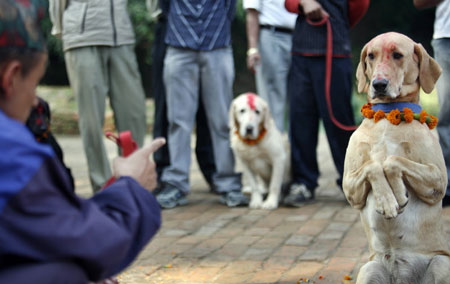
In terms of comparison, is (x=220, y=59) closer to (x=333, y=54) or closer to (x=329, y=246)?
(x=333, y=54)

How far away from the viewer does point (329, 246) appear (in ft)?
13.3

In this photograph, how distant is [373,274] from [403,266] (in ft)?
0.49

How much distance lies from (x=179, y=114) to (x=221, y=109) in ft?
1.23

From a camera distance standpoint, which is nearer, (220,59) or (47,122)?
(47,122)

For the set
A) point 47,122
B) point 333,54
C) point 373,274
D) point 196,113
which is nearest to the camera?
point 373,274

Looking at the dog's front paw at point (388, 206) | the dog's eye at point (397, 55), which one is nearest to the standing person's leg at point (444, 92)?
the dog's eye at point (397, 55)

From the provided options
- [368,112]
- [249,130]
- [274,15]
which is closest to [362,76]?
[368,112]

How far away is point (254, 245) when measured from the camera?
4.16 meters

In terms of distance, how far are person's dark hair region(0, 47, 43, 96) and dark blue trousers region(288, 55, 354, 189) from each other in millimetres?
3711

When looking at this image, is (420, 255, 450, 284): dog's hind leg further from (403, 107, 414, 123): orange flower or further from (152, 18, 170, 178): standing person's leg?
(152, 18, 170, 178): standing person's leg

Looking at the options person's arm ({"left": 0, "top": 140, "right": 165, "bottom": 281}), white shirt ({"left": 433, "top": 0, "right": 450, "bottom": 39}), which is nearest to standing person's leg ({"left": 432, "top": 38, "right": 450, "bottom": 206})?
white shirt ({"left": 433, "top": 0, "right": 450, "bottom": 39})

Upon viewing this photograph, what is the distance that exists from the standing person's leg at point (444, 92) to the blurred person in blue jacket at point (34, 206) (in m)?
3.61

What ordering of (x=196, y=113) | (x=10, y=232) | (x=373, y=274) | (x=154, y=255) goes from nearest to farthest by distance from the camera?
(x=10, y=232) → (x=373, y=274) → (x=154, y=255) → (x=196, y=113)

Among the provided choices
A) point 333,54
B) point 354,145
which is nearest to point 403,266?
point 354,145
